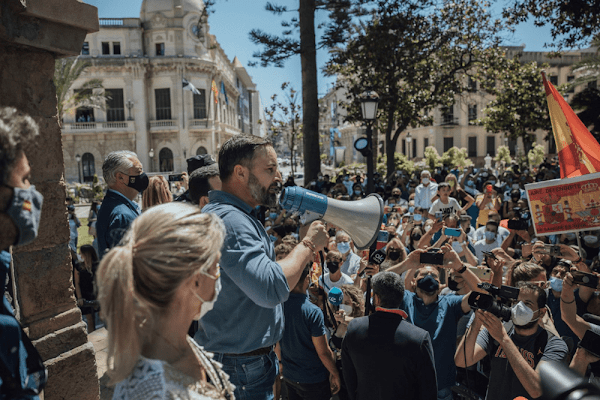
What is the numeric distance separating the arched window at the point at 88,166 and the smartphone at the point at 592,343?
132 ft

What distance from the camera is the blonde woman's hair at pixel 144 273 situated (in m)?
1.14

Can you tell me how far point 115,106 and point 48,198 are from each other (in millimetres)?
38444

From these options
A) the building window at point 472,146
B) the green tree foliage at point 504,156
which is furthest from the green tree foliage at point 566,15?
the building window at point 472,146

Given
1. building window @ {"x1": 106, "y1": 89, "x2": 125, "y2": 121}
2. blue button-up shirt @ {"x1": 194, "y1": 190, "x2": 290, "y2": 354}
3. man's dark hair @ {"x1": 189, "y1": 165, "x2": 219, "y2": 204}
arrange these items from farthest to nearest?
building window @ {"x1": 106, "y1": 89, "x2": 125, "y2": 121}, man's dark hair @ {"x1": 189, "y1": 165, "x2": 219, "y2": 204}, blue button-up shirt @ {"x1": 194, "y1": 190, "x2": 290, "y2": 354}

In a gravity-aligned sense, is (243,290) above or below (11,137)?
below

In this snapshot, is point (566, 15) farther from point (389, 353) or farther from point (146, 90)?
point (146, 90)

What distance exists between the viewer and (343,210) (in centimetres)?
229

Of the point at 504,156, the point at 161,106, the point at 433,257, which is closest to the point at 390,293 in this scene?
the point at 433,257

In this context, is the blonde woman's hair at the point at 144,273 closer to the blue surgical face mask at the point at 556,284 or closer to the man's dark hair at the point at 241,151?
the man's dark hair at the point at 241,151

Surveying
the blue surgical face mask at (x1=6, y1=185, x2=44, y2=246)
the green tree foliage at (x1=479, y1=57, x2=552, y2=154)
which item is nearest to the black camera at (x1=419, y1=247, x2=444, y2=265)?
the blue surgical face mask at (x1=6, y1=185, x2=44, y2=246)

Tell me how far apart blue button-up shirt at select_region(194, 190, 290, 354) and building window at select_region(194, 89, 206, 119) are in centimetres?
3918

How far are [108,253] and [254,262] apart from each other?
70 cm

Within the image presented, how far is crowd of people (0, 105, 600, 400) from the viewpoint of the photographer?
118cm

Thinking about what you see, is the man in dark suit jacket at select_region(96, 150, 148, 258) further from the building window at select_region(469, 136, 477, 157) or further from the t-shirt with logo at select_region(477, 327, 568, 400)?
the building window at select_region(469, 136, 477, 157)
